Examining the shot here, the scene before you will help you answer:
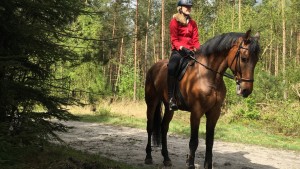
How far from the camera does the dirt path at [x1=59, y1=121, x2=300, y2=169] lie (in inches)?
295

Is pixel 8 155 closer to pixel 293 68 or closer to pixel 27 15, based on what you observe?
pixel 27 15

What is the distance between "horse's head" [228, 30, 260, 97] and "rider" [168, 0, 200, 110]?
1213mm

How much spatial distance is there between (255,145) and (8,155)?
8.50 meters

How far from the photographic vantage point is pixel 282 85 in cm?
1764

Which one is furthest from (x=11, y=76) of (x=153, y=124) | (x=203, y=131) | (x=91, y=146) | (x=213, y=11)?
(x=213, y=11)

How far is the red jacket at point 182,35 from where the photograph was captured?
6.79m

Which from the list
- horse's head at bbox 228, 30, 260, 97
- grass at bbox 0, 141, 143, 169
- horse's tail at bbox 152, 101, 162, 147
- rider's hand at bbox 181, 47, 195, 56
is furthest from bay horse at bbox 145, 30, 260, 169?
grass at bbox 0, 141, 143, 169

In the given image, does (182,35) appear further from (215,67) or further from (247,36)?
(247,36)

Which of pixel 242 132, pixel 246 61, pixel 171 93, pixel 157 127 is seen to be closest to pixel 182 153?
pixel 157 127

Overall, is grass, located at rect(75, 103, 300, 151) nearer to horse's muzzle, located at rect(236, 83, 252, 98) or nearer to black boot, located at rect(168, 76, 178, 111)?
black boot, located at rect(168, 76, 178, 111)

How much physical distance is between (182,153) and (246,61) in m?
3.96

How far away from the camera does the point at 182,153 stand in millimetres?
8695

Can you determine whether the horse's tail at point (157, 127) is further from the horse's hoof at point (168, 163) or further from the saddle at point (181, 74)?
the saddle at point (181, 74)

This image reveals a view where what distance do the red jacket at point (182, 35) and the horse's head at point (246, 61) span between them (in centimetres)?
138
